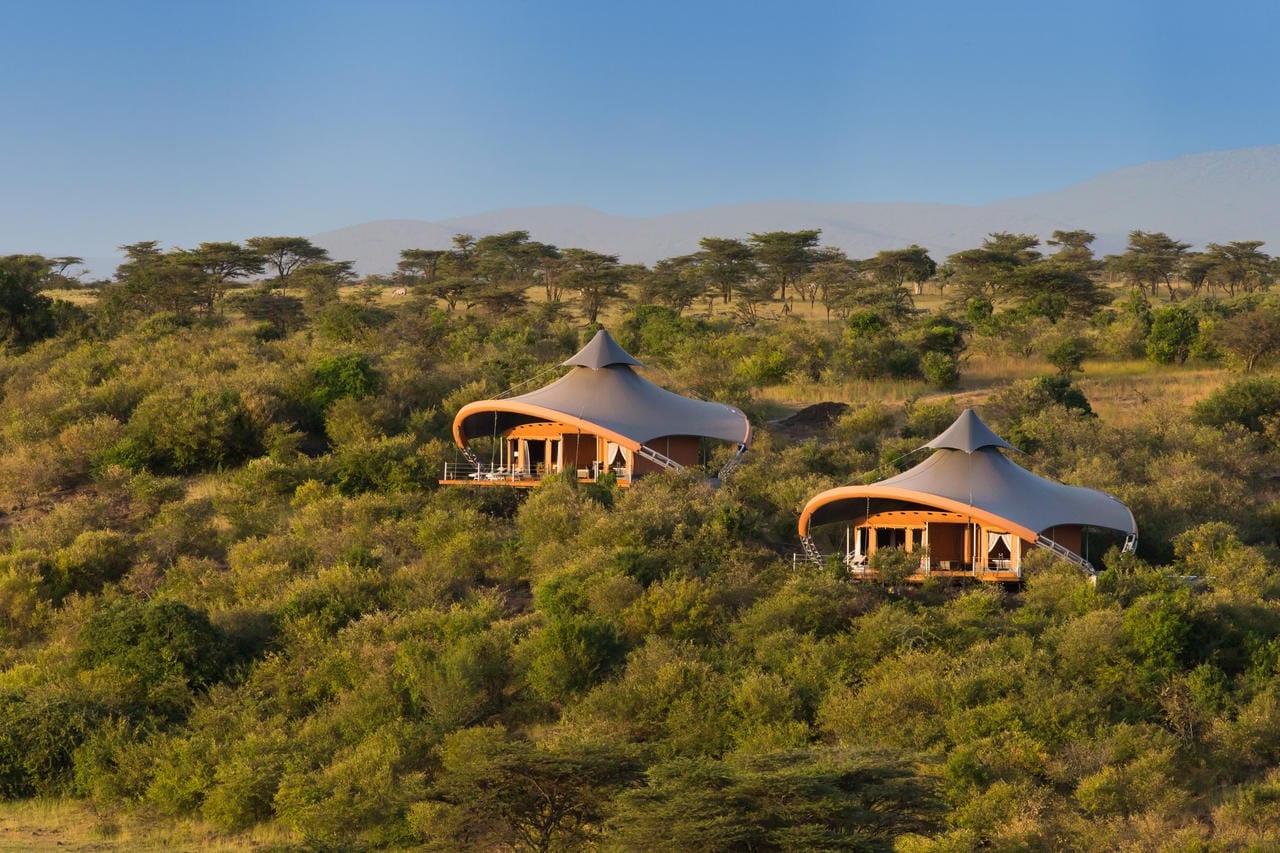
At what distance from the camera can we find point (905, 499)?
114ft

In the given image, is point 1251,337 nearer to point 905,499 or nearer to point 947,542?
point 947,542

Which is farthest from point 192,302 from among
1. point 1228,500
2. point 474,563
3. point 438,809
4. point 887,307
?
point 438,809

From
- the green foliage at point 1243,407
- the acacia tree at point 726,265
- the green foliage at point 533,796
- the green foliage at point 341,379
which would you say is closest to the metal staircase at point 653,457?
the green foliage at point 341,379

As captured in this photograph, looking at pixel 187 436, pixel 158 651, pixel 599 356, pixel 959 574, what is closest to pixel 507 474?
pixel 599 356

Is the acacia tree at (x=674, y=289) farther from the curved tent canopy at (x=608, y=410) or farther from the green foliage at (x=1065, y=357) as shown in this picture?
the curved tent canopy at (x=608, y=410)

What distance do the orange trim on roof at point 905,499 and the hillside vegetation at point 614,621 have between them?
881mm

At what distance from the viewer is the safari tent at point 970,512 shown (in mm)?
33875

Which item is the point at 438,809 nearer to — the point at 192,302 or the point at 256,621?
the point at 256,621

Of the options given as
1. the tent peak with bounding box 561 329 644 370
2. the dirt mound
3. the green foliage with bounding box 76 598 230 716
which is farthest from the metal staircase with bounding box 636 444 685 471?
the green foliage with bounding box 76 598 230 716

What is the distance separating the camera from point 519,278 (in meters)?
83.9

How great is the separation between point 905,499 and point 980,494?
5.33ft

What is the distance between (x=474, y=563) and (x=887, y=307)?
1355 inches

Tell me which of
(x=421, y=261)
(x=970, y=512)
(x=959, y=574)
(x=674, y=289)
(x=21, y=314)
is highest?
(x=421, y=261)

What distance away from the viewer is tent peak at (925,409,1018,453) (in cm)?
3516
